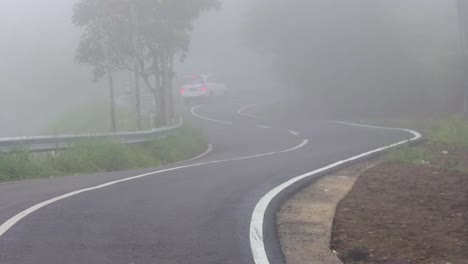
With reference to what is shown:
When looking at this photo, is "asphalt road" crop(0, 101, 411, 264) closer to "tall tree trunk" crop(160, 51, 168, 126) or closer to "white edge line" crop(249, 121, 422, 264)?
"white edge line" crop(249, 121, 422, 264)

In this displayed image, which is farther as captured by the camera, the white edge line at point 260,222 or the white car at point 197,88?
the white car at point 197,88

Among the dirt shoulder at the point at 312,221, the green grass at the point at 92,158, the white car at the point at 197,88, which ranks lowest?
the white car at the point at 197,88

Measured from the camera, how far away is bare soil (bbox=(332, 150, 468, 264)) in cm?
628

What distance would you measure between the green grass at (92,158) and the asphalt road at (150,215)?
220 centimetres

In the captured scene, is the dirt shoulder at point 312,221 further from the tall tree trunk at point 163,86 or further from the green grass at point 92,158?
the tall tree trunk at point 163,86

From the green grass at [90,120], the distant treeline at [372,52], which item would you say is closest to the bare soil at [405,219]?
the distant treeline at [372,52]

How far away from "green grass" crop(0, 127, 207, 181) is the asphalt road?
86.8 inches

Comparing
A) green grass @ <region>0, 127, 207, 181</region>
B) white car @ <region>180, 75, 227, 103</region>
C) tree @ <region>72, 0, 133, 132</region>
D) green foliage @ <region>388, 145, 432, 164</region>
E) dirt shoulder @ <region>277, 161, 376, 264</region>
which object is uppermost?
tree @ <region>72, 0, 133, 132</region>

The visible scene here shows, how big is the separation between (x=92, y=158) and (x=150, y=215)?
810 centimetres

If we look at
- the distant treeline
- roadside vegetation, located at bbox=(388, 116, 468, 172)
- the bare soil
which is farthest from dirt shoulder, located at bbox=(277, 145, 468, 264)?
the distant treeline

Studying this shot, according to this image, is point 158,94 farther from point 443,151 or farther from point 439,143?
point 443,151

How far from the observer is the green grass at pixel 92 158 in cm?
1361

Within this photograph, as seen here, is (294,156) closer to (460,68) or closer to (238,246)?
(238,246)

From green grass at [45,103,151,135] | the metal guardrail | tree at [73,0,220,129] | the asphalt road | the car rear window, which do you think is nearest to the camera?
the asphalt road
